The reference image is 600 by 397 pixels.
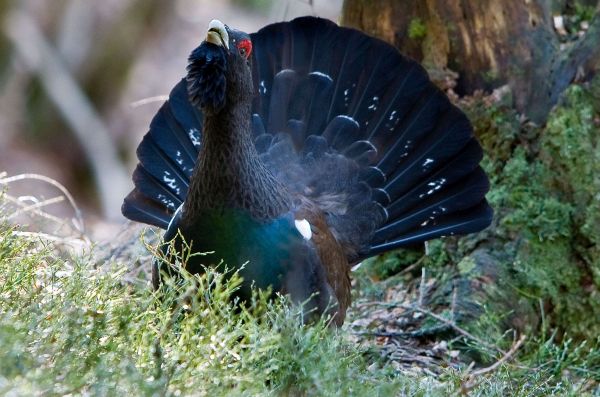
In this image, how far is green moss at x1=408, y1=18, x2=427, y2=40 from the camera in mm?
6781

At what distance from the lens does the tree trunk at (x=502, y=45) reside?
6590 millimetres

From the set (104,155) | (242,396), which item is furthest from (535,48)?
(104,155)

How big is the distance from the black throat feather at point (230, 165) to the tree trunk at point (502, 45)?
185cm

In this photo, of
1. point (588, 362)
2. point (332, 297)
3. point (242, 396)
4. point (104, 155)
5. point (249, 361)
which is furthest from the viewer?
point (104, 155)

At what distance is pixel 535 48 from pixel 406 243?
1.47m

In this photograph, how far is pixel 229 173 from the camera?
520 cm

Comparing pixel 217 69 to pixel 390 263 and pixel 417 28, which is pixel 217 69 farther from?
pixel 390 263

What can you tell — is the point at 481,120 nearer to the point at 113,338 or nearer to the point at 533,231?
the point at 533,231

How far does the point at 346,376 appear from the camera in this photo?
395 centimetres

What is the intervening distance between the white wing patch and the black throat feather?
14 cm

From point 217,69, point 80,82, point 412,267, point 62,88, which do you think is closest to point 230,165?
point 217,69

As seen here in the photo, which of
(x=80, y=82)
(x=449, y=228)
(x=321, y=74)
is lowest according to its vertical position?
(x=449, y=228)

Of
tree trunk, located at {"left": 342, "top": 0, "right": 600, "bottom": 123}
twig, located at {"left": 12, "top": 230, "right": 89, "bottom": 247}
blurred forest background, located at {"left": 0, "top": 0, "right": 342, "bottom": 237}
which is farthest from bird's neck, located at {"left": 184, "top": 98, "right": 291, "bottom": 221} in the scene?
blurred forest background, located at {"left": 0, "top": 0, "right": 342, "bottom": 237}

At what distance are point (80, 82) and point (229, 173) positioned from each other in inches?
A: 412
